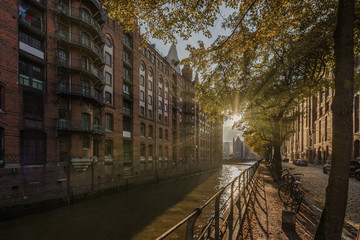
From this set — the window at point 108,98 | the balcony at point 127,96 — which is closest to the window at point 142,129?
the balcony at point 127,96

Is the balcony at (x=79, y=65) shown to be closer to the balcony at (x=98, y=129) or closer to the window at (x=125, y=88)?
the balcony at (x=98, y=129)

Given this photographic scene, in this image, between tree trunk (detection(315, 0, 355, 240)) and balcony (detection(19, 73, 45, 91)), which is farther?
balcony (detection(19, 73, 45, 91))

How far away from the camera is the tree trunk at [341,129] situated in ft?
12.7

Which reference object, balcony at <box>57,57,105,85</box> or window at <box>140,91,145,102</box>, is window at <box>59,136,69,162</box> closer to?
balcony at <box>57,57,105,85</box>

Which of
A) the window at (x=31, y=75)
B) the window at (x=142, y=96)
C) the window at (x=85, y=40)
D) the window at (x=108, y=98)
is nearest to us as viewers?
the window at (x=31, y=75)

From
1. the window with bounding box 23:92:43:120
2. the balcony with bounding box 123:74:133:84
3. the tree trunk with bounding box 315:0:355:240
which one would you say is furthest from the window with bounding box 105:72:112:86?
the tree trunk with bounding box 315:0:355:240

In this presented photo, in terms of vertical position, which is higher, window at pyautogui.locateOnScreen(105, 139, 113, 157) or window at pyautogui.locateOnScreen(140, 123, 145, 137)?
window at pyautogui.locateOnScreen(140, 123, 145, 137)

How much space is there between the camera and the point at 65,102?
61.0 feet

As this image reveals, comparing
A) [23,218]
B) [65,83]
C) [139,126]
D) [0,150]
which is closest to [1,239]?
[23,218]

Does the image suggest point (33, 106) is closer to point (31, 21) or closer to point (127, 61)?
point (31, 21)

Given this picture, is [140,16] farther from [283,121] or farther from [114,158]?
[114,158]

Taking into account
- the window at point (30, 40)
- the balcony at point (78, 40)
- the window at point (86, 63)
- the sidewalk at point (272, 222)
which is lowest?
the sidewalk at point (272, 222)

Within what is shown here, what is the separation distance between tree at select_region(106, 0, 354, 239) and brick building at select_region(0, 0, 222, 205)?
12.3m

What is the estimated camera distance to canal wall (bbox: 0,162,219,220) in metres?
13.8
